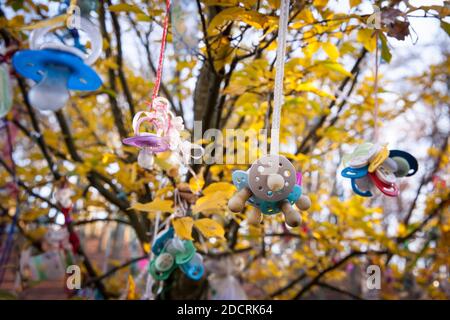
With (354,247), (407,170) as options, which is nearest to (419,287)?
(354,247)

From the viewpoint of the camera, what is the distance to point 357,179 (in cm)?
65

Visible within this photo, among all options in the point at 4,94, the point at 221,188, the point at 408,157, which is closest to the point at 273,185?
the point at 221,188

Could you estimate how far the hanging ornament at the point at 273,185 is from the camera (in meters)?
0.45

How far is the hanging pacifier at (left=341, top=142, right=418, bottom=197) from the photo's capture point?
613 millimetres

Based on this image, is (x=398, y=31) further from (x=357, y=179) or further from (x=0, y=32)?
(x=0, y=32)

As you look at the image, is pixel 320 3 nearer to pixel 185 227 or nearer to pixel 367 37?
pixel 367 37

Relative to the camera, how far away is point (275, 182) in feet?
1.43

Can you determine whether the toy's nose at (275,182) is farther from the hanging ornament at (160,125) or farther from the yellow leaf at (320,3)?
the yellow leaf at (320,3)

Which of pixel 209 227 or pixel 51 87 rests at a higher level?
pixel 51 87

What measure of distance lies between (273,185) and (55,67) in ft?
1.24

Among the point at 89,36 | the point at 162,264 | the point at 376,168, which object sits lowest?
the point at 162,264

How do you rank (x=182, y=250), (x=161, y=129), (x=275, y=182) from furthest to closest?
(x=182, y=250)
(x=161, y=129)
(x=275, y=182)
